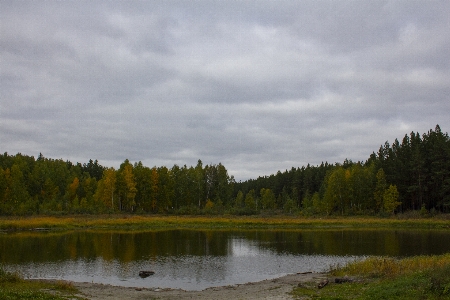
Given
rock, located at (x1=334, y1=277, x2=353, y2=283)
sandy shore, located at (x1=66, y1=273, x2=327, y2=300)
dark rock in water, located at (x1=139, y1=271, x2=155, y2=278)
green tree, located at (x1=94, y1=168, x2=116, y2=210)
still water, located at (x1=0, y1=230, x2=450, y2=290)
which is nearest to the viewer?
sandy shore, located at (x1=66, y1=273, x2=327, y2=300)

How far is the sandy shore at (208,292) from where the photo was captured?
2330cm

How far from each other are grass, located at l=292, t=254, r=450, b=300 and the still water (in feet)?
25.9

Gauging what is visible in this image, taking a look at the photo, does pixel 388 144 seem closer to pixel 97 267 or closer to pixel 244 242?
pixel 244 242

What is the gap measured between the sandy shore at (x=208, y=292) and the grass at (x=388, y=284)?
66.8 inches

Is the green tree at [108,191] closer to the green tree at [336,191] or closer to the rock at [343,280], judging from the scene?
the green tree at [336,191]

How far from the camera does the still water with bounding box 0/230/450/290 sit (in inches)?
1281

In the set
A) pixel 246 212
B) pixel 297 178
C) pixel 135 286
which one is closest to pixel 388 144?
pixel 297 178

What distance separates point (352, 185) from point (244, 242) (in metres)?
64.6

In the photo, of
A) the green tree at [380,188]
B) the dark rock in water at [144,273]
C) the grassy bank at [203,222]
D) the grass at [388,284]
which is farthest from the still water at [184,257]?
the green tree at [380,188]

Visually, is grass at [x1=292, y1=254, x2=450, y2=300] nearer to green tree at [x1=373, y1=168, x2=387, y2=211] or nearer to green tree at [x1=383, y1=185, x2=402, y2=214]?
green tree at [x1=383, y1=185, x2=402, y2=214]

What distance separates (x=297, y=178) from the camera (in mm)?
164500

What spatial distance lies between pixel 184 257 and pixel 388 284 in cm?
2614

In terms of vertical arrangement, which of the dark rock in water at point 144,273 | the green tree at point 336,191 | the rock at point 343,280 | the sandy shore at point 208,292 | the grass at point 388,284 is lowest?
the dark rock in water at point 144,273

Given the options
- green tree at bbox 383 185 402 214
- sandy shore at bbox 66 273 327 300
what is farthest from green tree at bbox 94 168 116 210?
sandy shore at bbox 66 273 327 300
